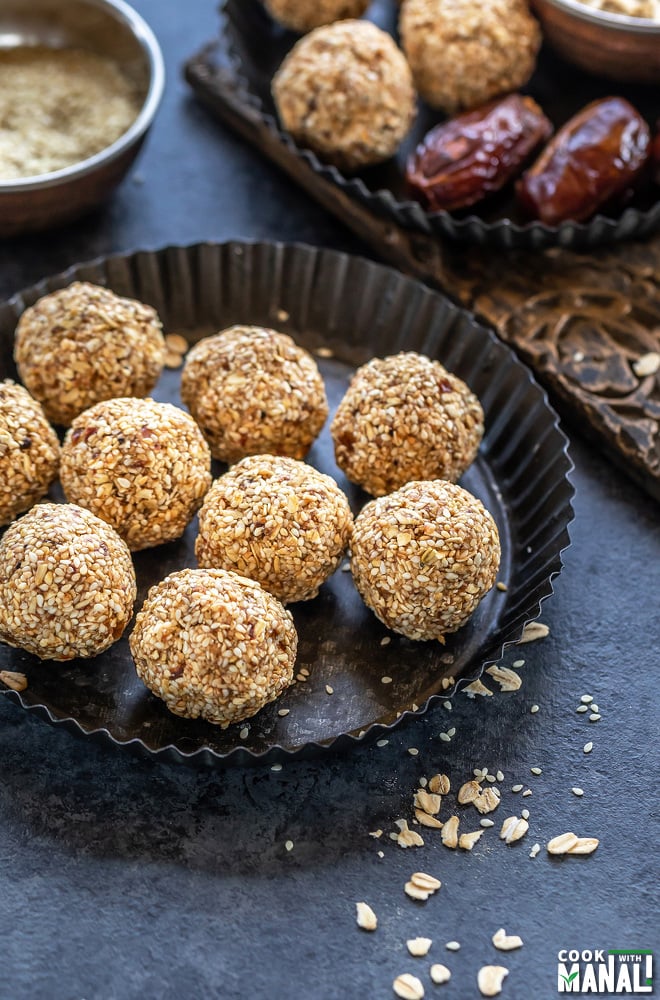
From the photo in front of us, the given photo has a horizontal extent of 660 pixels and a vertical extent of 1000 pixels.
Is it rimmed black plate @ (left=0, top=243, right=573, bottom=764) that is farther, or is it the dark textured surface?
rimmed black plate @ (left=0, top=243, right=573, bottom=764)

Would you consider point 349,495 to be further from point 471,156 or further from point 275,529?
point 471,156

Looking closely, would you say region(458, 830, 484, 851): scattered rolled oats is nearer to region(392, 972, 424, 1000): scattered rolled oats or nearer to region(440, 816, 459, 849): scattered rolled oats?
region(440, 816, 459, 849): scattered rolled oats

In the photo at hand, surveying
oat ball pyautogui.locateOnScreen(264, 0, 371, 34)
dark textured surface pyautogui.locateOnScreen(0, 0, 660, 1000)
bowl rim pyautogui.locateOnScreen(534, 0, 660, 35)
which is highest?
bowl rim pyautogui.locateOnScreen(534, 0, 660, 35)

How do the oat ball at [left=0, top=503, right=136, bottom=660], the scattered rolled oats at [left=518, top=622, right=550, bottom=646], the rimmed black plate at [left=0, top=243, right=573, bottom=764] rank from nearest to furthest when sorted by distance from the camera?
the oat ball at [left=0, top=503, right=136, bottom=660] → the rimmed black plate at [left=0, top=243, right=573, bottom=764] → the scattered rolled oats at [left=518, top=622, right=550, bottom=646]

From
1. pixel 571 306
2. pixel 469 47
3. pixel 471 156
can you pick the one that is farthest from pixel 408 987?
pixel 469 47

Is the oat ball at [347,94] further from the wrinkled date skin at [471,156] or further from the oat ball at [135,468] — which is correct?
the oat ball at [135,468]

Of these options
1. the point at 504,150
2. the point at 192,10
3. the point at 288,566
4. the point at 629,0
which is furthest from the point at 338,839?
the point at 192,10

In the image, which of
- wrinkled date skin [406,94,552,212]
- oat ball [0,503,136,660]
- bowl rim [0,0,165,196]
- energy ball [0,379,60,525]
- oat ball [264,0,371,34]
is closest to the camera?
oat ball [0,503,136,660]

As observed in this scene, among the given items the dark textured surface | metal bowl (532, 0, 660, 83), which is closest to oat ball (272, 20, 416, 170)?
metal bowl (532, 0, 660, 83)
